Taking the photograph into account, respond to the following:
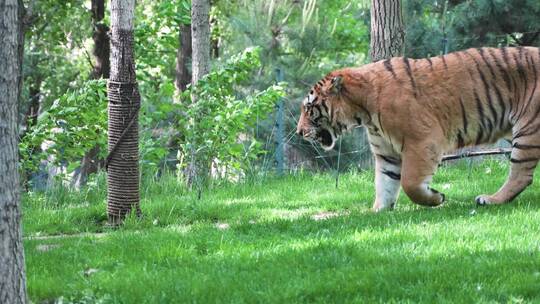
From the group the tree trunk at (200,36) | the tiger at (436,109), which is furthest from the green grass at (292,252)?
the tree trunk at (200,36)

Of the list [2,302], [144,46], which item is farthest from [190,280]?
[144,46]

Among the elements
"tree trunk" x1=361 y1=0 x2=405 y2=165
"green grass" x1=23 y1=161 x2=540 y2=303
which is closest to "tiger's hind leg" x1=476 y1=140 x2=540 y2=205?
"green grass" x1=23 y1=161 x2=540 y2=303

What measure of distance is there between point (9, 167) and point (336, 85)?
4530 millimetres

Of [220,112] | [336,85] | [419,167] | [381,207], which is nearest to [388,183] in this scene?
[381,207]

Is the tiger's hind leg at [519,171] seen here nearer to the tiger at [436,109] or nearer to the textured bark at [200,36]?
the tiger at [436,109]

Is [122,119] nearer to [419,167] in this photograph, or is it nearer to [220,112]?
[220,112]

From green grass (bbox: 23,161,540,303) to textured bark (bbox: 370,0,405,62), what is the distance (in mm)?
2097

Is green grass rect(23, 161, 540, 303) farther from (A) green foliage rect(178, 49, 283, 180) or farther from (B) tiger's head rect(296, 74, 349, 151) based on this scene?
(A) green foliage rect(178, 49, 283, 180)

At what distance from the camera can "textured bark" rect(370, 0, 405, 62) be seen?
10352 millimetres

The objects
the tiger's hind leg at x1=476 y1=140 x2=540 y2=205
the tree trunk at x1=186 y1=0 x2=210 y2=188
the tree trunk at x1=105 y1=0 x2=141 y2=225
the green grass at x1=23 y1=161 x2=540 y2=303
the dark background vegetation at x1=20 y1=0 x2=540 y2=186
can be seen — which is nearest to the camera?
the green grass at x1=23 y1=161 x2=540 y2=303

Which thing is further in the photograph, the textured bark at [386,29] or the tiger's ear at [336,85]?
the textured bark at [386,29]

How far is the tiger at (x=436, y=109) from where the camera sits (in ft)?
26.1

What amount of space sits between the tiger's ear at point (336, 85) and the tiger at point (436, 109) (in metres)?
0.01

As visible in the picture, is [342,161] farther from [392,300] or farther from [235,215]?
[392,300]
